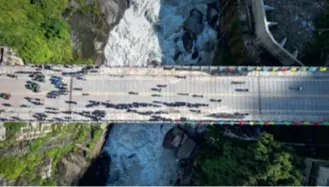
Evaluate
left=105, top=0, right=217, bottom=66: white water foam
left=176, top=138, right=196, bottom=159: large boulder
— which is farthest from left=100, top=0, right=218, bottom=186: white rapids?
left=176, top=138, right=196, bottom=159: large boulder

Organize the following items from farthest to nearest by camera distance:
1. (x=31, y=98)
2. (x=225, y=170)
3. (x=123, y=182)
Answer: (x=123, y=182)
(x=225, y=170)
(x=31, y=98)

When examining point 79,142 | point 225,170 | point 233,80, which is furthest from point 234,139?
point 79,142

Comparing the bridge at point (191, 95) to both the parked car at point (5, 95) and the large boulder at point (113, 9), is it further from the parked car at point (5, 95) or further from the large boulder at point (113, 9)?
the large boulder at point (113, 9)

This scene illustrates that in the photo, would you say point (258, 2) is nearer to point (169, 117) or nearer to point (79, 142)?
point (169, 117)

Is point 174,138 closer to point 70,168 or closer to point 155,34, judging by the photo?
point 70,168

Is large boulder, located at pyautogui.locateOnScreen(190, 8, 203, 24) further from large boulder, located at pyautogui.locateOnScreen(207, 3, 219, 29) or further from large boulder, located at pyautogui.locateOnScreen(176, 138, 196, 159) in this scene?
large boulder, located at pyautogui.locateOnScreen(176, 138, 196, 159)

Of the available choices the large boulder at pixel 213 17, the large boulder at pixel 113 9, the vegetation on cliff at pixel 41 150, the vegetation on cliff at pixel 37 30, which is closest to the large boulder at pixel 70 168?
the vegetation on cliff at pixel 41 150

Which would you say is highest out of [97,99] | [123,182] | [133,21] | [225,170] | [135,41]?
[133,21]
